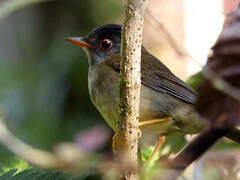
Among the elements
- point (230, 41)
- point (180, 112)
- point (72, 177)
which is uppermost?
point (230, 41)

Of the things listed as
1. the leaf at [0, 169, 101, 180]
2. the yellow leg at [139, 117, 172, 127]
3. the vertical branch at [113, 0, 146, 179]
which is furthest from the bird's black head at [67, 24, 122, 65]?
the vertical branch at [113, 0, 146, 179]

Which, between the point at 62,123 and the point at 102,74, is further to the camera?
the point at 62,123

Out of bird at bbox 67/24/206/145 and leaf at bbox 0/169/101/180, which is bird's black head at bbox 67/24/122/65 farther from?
leaf at bbox 0/169/101/180

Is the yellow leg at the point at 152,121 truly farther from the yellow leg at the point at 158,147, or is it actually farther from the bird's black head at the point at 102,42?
the bird's black head at the point at 102,42

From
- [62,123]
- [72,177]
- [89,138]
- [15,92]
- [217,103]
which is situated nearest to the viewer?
[217,103]

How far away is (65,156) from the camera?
1.59 meters

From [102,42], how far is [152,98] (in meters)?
0.82

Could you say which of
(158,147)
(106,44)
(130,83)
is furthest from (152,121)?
(130,83)

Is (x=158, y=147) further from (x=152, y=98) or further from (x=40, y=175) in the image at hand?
(x=40, y=175)

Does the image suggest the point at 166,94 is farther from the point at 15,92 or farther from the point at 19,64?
the point at 19,64

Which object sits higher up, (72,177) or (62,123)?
(72,177)

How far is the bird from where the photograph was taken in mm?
3533

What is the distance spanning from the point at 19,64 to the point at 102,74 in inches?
139

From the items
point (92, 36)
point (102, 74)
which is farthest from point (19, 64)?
point (102, 74)
